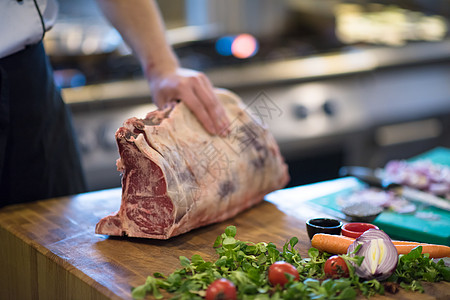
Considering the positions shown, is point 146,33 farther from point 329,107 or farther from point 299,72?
point 329,107

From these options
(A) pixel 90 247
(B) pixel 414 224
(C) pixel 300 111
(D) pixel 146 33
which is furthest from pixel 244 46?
(A) pixel 90 247

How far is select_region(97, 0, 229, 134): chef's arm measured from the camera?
1.82 metres

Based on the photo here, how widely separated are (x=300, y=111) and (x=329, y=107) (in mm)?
242

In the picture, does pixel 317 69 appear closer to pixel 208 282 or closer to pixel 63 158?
pixel 63 158

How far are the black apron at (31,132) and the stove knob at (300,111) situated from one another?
1819mm

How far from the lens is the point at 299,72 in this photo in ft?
11.9

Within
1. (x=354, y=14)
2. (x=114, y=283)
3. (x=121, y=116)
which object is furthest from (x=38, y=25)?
(x=354, y=14)

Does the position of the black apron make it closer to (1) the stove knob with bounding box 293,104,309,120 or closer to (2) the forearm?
(2) the forearm

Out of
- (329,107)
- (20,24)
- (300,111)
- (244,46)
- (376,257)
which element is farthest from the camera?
(244,46)

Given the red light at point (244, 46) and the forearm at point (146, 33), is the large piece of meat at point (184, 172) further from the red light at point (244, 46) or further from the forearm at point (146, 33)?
the red light at point (244, 46)

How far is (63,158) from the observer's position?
6.61 ft

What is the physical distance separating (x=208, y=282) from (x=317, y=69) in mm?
2646

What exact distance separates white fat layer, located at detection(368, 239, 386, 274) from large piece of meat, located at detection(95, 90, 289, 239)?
1.65 feet

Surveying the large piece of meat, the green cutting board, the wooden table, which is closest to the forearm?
the large piece of meat
